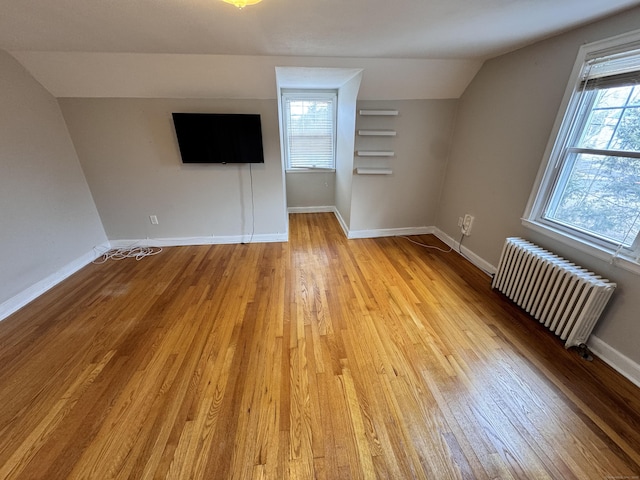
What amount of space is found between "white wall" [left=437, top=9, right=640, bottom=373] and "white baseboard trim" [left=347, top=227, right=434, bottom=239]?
0.42 meters

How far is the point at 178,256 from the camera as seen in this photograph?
10.5 feet

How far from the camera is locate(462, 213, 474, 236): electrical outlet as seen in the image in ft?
9.91

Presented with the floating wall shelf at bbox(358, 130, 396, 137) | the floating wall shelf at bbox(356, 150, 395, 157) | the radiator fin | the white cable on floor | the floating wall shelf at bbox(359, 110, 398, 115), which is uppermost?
the floating wall shelf at bbox(359, 110, 398, 115)

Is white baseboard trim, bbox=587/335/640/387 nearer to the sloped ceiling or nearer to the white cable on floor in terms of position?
the sloped ceiling

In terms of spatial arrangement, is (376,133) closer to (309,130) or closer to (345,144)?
(345,144)

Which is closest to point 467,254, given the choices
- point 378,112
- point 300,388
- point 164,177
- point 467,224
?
point 467,224

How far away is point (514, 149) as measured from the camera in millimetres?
2363

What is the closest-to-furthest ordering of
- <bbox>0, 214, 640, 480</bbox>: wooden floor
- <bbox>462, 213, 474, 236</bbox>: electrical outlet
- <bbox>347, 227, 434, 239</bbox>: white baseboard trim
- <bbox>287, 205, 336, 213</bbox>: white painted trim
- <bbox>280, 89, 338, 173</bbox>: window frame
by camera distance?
<bbox>0, 214, 640, 480</bbox>: wooden floor → <bbox>462, 213, 474, 236</bbox>: electrical outlet → <bbox>347, 227, 434, 239</bbox>: white baseboard trim → <bbox>280, 89, 338, 173</bbox>: window frame → <bbox>287, 205, 336, 213</bbox>: white painted trim

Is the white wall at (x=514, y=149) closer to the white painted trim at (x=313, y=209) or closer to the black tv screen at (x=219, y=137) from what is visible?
the white painted trim at (x=313, y=209)

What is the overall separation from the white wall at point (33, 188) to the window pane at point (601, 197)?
4.69 m

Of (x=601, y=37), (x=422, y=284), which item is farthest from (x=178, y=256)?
(x=601, y=37)

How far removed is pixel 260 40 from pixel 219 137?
124 centimetres

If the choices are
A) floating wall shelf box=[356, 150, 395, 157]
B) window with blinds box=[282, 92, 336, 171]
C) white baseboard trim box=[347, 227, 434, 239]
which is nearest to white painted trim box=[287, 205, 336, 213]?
window with blinds box=[282, 92, 336, 171]

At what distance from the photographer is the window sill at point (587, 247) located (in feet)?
5.18
